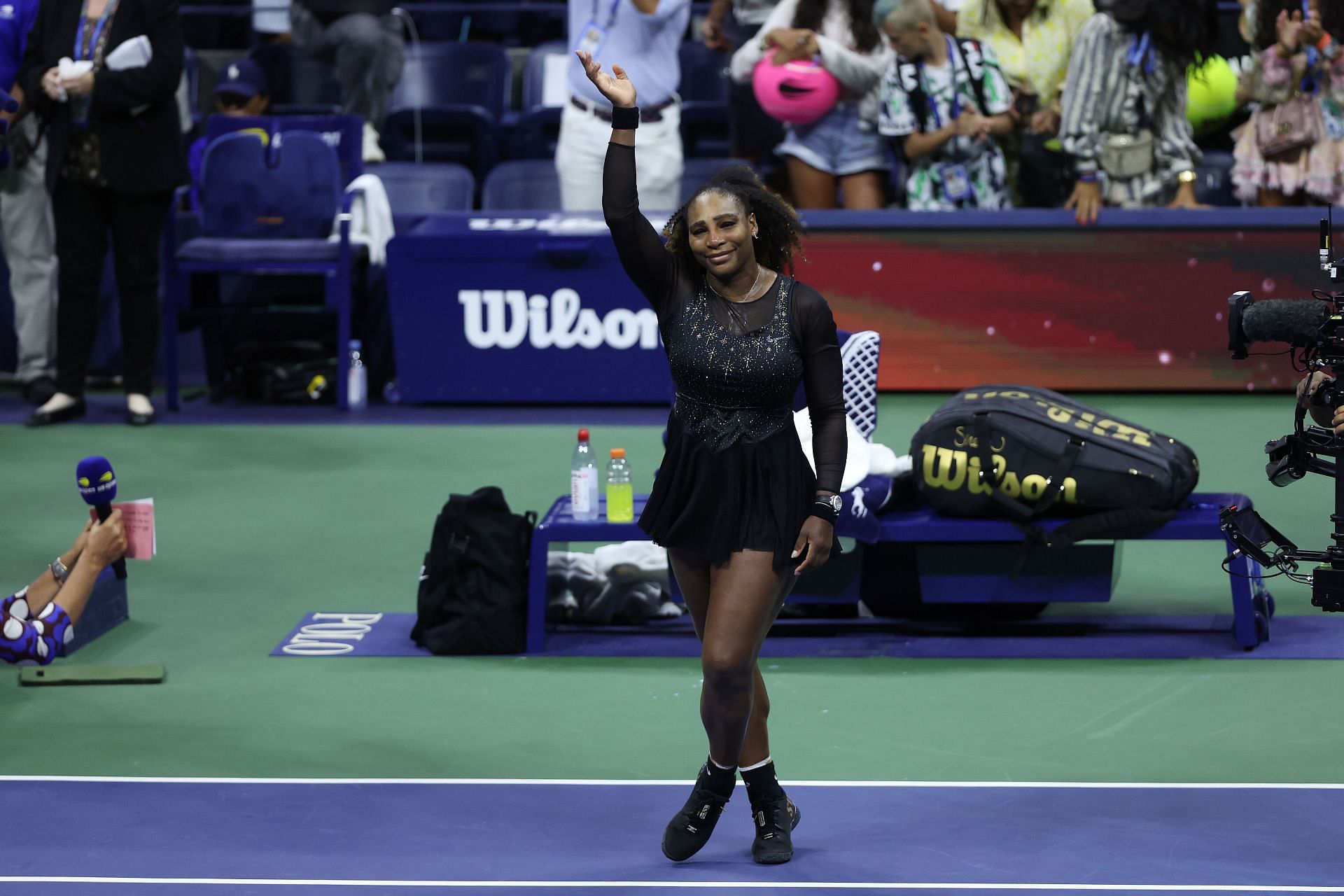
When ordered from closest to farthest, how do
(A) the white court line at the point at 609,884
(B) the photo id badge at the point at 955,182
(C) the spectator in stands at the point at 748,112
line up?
(A) the white court line at the point at 609,884, (B) the photo id badge at the point at 955,182, (C) the spectator in stands at the point at 748,112

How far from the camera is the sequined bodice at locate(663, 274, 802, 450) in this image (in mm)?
4430

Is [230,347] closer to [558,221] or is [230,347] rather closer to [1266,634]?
[558,221]

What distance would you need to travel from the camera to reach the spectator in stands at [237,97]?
12.6 metres

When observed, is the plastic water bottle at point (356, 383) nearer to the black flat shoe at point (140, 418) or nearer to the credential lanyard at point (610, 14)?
the black flat shoe at point (140, 418)

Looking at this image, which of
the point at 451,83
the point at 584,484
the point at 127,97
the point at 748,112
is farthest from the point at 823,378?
the point at 451,83

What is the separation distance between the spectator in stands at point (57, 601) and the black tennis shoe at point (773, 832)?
2787 mm

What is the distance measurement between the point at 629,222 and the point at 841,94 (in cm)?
705

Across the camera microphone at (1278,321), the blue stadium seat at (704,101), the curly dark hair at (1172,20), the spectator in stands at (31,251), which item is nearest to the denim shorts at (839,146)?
the curly dark hair at (1172,20)

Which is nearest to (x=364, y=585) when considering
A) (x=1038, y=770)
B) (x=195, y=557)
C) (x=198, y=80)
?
(x=195, y=557)

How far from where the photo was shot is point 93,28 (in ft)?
33.4

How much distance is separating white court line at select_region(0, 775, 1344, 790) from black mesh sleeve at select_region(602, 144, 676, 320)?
1.48 meters

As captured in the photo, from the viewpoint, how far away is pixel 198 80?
14.4m

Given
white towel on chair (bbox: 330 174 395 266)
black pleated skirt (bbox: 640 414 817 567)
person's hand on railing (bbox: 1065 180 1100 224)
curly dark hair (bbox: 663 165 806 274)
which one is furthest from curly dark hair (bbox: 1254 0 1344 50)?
black pleated skirt (bbox: 640 414 817 567)

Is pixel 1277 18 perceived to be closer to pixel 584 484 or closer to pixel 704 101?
pixel 704 101
